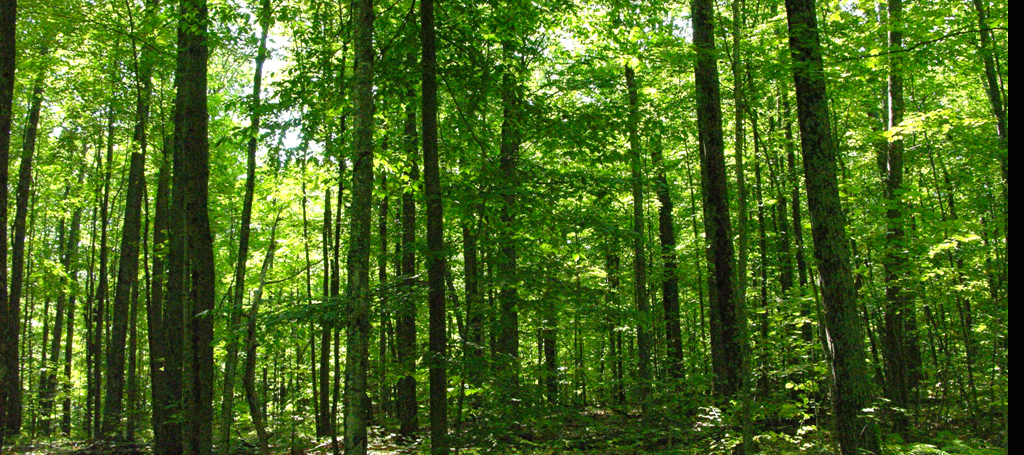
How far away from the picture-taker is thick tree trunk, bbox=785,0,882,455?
734cm

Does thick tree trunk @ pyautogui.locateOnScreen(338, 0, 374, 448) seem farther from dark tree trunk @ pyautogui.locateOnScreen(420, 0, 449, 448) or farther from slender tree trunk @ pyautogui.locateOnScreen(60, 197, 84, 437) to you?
slender tree trunk @ pyautogui.locateOnScreen(60, 197, 84, 437)

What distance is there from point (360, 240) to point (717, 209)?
556 centimetres

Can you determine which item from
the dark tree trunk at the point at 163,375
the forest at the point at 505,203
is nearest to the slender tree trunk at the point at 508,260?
the forest at the point at 505,203

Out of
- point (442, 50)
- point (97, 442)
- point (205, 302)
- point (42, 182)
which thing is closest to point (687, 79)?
point (442, 50)

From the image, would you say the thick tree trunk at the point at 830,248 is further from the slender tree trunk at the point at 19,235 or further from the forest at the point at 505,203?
the slender tree trunk at the point at 19,235

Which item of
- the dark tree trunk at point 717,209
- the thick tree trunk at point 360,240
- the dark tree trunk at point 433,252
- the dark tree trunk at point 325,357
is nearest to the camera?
the thick tree trunk at point 360,240

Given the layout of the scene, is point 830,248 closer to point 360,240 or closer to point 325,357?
point 360,240

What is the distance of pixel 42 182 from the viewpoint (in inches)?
864

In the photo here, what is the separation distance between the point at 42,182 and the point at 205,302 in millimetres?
18884

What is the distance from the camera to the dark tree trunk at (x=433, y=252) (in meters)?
6.50

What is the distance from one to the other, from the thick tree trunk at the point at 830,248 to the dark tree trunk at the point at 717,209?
4.45 ft

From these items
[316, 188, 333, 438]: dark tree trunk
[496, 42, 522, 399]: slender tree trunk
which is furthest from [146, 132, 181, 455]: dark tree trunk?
[496, 42, 522, 399]: slender tree trunk

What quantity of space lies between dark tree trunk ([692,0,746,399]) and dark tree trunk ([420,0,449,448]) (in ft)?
13.7
